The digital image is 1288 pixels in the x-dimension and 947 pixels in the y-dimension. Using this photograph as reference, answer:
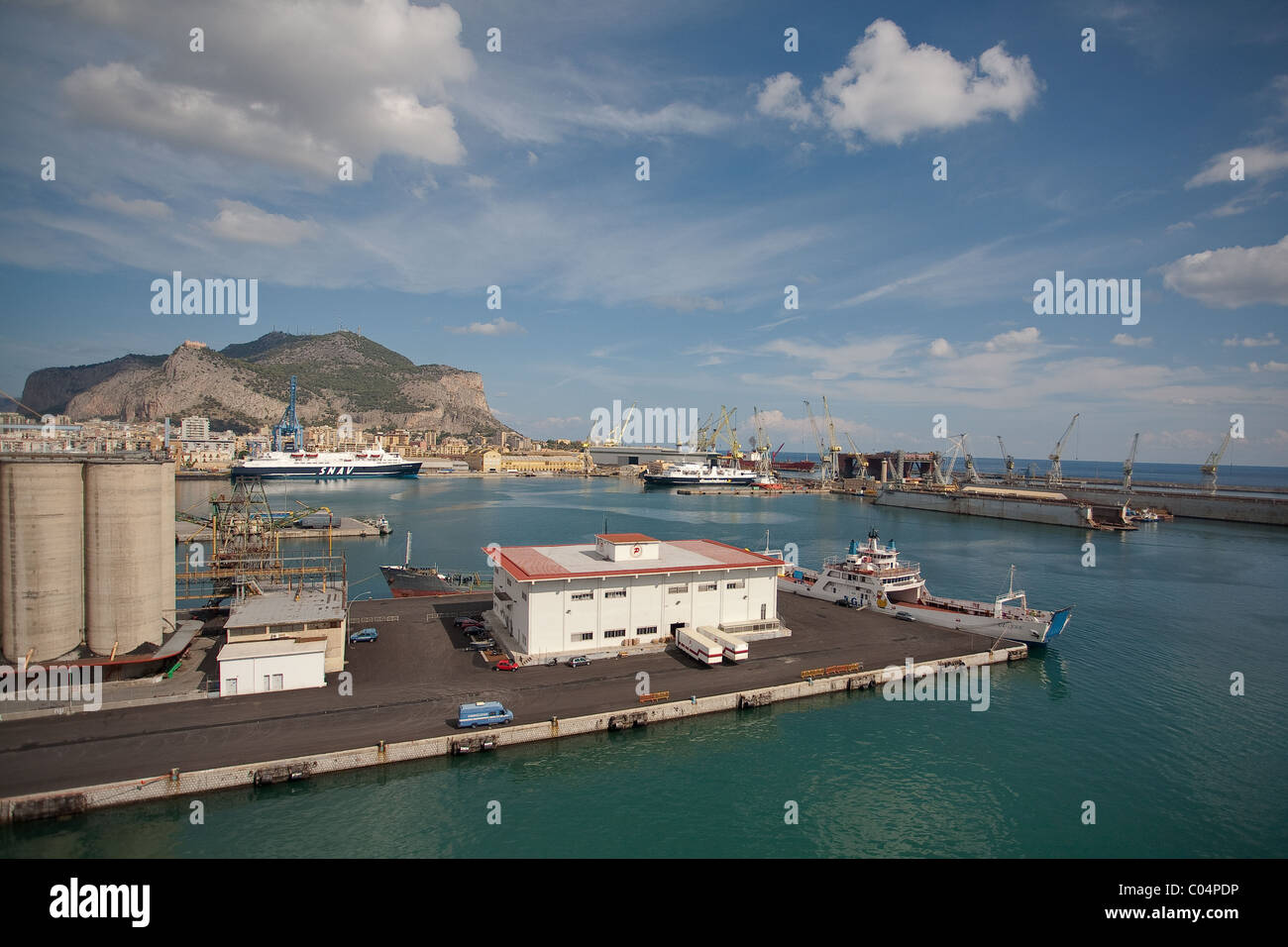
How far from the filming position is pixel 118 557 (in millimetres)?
21062

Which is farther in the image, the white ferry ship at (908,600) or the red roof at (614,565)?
the white ferry ship at (908,600)

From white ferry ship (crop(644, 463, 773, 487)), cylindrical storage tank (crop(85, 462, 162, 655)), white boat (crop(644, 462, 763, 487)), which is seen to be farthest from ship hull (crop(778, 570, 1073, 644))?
white boat (crop(644, 462, 763, 487))

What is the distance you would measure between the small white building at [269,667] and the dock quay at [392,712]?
40cm

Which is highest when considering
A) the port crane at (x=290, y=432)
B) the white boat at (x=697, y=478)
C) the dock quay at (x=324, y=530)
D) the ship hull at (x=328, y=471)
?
the port crane at (x=290, y=432)

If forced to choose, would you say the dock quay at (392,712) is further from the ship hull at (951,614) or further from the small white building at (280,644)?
the ship hull at (951,614)

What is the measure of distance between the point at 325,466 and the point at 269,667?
126237mm

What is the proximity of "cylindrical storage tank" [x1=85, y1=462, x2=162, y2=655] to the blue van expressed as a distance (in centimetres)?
1247

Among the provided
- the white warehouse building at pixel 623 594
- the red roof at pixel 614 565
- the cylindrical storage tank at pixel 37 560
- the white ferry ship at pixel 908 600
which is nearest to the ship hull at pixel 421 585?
the white warehouse building at pixel 623 594

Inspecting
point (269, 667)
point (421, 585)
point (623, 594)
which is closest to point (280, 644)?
point (269, 667)

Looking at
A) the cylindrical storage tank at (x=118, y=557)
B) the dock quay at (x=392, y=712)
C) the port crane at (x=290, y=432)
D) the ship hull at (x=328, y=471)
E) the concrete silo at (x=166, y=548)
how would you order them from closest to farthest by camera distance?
the dock quay at (x=392, y=712), the cylindrical storage tank at (x=118, y=557), the concrete silo at (x=166, y=548), the ship hull at (x=328, y=471), the port crane at (x=290, y=432)

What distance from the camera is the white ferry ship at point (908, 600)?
2942 cm

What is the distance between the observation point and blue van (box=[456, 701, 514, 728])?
18156mm
